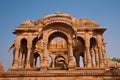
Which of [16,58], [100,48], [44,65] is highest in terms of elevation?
[100,48]

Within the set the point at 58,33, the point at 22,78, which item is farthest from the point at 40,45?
the point at 22,78

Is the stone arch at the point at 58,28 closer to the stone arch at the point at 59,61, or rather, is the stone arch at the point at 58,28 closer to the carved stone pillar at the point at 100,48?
the carved stone pillar at the point at 100,48

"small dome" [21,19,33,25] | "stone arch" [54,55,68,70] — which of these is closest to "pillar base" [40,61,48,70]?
"small dome" [21,19,33,25]

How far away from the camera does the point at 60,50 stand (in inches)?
1243

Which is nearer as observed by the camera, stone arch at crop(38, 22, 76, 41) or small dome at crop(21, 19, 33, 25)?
stone arch at crop(38, 22, 76, 41)

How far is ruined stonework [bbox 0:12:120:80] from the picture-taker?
41.8ft

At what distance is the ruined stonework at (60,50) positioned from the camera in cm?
1275

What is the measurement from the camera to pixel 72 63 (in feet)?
52.6

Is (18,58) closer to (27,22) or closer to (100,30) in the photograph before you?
(27,22)

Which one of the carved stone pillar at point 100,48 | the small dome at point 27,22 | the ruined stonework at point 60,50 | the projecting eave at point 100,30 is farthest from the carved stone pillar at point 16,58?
the projecting eave at point 100,30

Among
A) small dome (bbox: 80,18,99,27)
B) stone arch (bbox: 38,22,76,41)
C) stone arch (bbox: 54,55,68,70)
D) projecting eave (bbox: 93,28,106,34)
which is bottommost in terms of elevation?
stone arch (bbox: 54,55,68,70)

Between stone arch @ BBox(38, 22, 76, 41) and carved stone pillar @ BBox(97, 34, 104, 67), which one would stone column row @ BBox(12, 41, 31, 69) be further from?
carved stone pillar @ BBox(97, 34, 104, 67)

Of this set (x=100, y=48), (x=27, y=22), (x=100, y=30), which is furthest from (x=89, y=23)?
(x=27, y=22)

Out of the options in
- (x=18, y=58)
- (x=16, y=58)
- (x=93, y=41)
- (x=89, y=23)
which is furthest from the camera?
(x=93, y=41)
